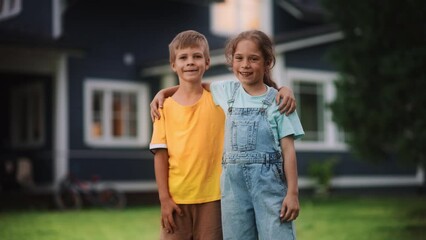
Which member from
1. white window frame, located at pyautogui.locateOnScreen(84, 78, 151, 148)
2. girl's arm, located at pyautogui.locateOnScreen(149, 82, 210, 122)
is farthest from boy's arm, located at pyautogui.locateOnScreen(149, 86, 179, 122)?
white window frame, located at pyautogui.locateOnScreen(84, 78, 151, 148)

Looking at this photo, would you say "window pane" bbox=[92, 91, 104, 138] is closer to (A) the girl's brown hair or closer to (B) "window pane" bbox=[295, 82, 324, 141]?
(B) "window pane" bbox=[295, 82, 324, 141]

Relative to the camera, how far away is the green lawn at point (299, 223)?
283 inches

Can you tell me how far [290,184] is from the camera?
→ 2553 millimetres

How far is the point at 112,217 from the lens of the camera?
955 cm

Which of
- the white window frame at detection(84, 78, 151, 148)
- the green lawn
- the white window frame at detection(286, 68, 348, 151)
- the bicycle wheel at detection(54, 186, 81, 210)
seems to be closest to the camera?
the green lawn

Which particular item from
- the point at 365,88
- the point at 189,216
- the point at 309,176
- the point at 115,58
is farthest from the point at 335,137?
the point at 189,216

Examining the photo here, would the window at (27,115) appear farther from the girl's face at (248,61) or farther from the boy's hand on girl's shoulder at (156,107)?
the girl's face at (248,61)

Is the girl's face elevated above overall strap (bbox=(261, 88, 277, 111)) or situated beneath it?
elevated above

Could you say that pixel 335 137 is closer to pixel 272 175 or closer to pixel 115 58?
pixel 115 58

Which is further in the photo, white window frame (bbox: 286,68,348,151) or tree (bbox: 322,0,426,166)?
white window frame (bbox: 286,68,348,151)

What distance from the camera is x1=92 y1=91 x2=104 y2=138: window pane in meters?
13.6

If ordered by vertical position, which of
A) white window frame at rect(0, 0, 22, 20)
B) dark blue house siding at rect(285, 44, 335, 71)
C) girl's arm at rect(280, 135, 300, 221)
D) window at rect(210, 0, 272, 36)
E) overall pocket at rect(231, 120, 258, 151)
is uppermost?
window at rect(210, 0, 272, 36)

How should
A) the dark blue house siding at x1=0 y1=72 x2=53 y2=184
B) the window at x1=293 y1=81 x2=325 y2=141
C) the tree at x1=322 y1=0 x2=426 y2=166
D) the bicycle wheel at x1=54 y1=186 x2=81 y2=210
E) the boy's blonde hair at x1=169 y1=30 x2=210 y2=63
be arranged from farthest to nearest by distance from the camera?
1. the window at x1=293 y1=81 x2=325 y2=141
2. the dark blue house siding at x1=0 y1=72 x2=53 y2=184
3. the bicycle wheel at x1=54 y1=186 x2=81 y2=210
4. the tree at x1=322 y1=0 x2=426 y2=166
5. the boy's blonde hair at x1=169 y1=30 x2=210 y2=63

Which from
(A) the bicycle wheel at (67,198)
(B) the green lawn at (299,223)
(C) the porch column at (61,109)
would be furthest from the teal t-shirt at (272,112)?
(C) the porch column at (61,109)
